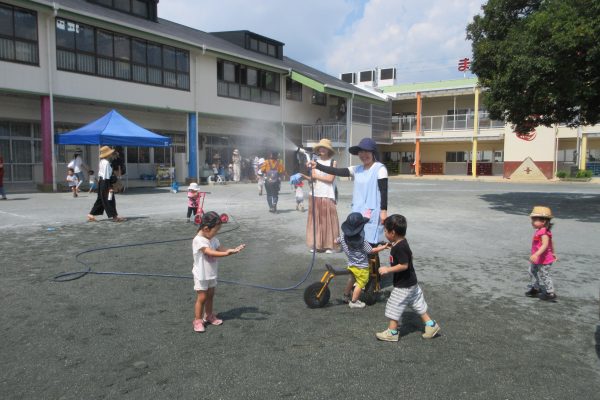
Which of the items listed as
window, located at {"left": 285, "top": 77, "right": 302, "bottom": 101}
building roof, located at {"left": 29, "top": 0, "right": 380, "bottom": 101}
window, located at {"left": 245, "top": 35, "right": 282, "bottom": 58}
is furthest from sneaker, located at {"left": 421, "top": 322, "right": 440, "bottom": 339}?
window, located at {"left": 245, "top": 35, "right": 282, "bottom": 58}

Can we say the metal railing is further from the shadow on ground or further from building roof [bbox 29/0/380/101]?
the shadow on ground

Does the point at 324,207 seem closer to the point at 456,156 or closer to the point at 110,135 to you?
the point at 110,135

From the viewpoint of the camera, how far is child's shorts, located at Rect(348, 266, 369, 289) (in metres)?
4.46

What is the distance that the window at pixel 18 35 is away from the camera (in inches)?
610

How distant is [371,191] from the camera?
5055mm

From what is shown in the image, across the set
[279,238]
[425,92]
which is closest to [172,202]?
[279,238]

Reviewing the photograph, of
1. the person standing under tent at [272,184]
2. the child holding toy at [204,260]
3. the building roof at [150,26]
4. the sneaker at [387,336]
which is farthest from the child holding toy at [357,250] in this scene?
the building roof at [150,26]

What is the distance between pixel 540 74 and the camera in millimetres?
10312

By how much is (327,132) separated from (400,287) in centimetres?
2564

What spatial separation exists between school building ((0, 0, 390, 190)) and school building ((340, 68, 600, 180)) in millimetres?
6953

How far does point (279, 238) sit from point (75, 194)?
10459 millimetres

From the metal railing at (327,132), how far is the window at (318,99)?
77.1 inches

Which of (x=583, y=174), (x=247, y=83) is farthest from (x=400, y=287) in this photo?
(x=583, y=174)

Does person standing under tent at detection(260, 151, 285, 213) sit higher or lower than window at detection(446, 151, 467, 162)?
lower
